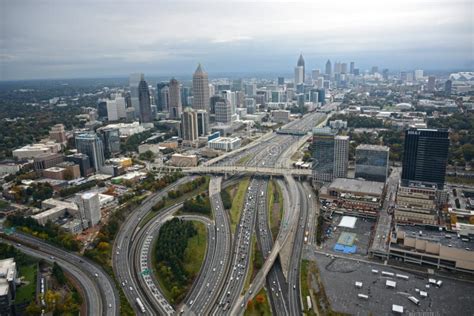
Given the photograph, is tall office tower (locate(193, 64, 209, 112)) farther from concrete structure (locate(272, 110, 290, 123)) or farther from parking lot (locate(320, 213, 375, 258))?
parking lot (locate(320, 213, 375, 258))

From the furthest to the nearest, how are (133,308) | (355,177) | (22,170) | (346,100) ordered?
(346,100)
(22,170)
(355,177)
(133,308)

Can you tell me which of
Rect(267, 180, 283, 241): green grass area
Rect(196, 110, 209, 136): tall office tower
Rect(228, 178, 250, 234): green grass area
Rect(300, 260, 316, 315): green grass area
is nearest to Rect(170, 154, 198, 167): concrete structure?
Rect(228, 178, 250, 234): green grass area

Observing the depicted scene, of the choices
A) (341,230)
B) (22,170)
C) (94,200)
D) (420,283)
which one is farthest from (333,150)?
(22,170)

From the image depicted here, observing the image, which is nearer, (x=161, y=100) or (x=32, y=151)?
(x=32, y=151)

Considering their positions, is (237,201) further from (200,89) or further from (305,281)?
(200,89)

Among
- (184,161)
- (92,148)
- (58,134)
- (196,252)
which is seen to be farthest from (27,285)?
(58,134)

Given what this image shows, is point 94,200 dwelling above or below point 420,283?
above

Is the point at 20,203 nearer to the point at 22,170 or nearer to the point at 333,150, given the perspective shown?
the point at 22,170
